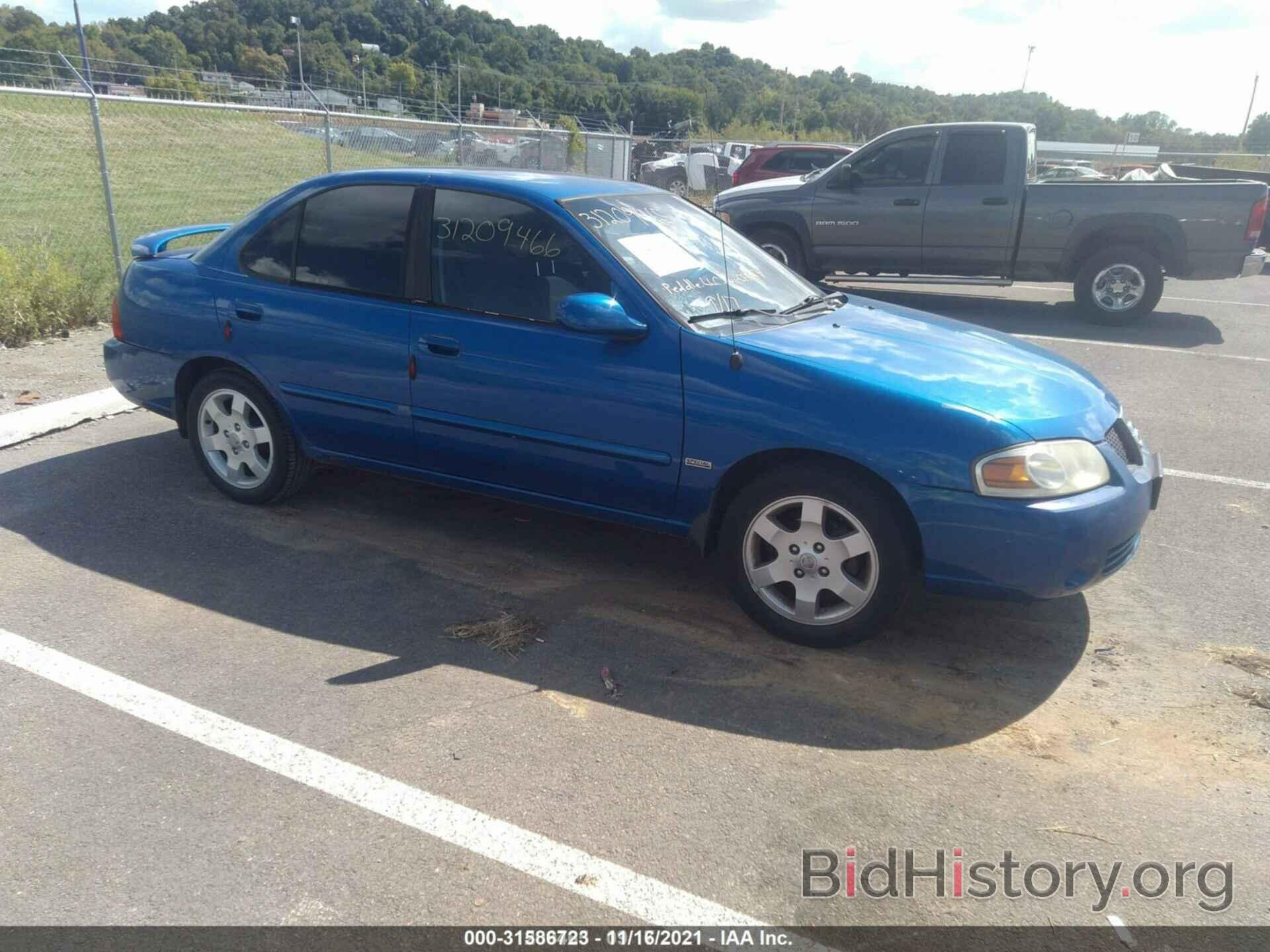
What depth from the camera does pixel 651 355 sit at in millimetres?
3924

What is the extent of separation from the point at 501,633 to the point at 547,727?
0.68m

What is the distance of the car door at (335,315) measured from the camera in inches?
178

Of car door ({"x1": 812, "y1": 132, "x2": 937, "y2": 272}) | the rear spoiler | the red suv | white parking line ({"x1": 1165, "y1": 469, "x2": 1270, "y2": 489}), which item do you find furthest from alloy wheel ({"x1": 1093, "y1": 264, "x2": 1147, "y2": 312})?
the rear spoiler

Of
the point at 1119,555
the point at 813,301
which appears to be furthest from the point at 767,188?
the point at 1119,555

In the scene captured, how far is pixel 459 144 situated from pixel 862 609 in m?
10.8

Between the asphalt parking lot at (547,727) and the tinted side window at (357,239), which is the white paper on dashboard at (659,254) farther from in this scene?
the asphalt parking lot at (547,727)

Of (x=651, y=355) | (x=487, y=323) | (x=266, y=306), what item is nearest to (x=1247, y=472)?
(x=651, y=355)

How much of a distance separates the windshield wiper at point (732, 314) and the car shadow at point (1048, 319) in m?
5.17

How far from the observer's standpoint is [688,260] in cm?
441

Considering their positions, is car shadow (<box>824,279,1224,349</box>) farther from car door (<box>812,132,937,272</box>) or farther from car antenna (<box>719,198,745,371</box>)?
car antenna (<box>719,198,745,371</box>)

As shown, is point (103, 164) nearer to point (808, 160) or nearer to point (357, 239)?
point (357, 239)

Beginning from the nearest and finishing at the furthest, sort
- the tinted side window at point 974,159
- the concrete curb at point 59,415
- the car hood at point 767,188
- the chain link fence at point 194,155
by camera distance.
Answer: the concrete curb at point 59,415 < the tinted side window at point 974,159 < the car hood at point 767,188 < the chain link fence at point 194,155

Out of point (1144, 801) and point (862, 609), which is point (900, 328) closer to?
point (862, 609)

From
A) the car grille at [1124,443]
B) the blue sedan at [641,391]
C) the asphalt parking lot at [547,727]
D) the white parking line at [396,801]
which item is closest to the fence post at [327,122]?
the blue sedan at [641,391]
